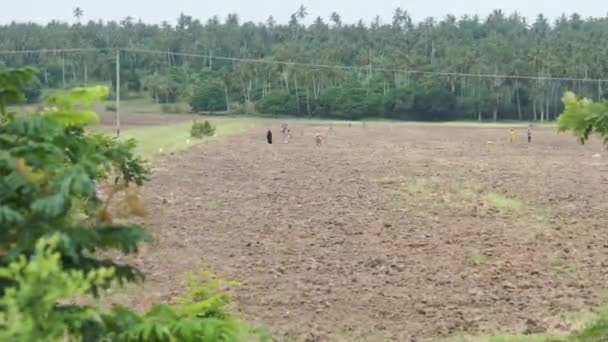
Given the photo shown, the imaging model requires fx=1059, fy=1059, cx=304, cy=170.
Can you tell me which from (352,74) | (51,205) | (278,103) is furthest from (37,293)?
(352,74)

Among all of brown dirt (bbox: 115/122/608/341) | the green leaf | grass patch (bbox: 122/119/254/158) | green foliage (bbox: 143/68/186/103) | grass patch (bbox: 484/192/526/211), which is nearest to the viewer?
the green leaf

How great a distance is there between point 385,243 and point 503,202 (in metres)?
7.31

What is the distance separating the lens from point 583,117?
6.77 m

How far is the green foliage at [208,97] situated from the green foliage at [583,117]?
3396 inches

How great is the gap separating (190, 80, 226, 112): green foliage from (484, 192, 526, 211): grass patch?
67.6m

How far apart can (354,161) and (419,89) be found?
2325 inches

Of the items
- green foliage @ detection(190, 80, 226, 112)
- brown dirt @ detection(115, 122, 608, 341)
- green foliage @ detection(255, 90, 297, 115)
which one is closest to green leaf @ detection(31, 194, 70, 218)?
brown dirt @ detection(115, 122, 608, 341)

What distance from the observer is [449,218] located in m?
22.1

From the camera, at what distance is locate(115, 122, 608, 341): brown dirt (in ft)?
42.6

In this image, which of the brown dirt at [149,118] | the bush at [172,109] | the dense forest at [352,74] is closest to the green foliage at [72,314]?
the brown dirt at [149,118]

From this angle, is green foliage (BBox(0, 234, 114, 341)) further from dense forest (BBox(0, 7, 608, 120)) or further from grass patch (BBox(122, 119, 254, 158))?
dense forest (BBox(0, 7, 608, 120))

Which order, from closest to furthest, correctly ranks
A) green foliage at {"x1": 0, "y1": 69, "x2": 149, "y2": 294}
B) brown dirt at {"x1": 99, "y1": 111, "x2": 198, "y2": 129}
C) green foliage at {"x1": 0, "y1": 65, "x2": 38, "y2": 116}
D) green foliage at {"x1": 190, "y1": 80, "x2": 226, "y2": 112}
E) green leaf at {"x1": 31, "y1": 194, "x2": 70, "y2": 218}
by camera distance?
green leaf at {"x1": 31, "y1": 194, "x2": 70, "y2": 218} < green foliage at {"x1": 0, "y1": 69, "x2": 149, "y2": 294} < green foliage at {"x1": 0, "y1": 65, "x2": 38, "y2": 116} < brown dirt at {"x1": 99, "y1": 111, "x2": 198, "y2": 129} < green foliage at {"x1": 190, "y1": 80, "x2": 226, "y2": 112}

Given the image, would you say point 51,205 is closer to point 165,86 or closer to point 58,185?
point 58,185

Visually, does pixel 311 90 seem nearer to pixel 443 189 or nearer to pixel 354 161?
pixel 354 161
